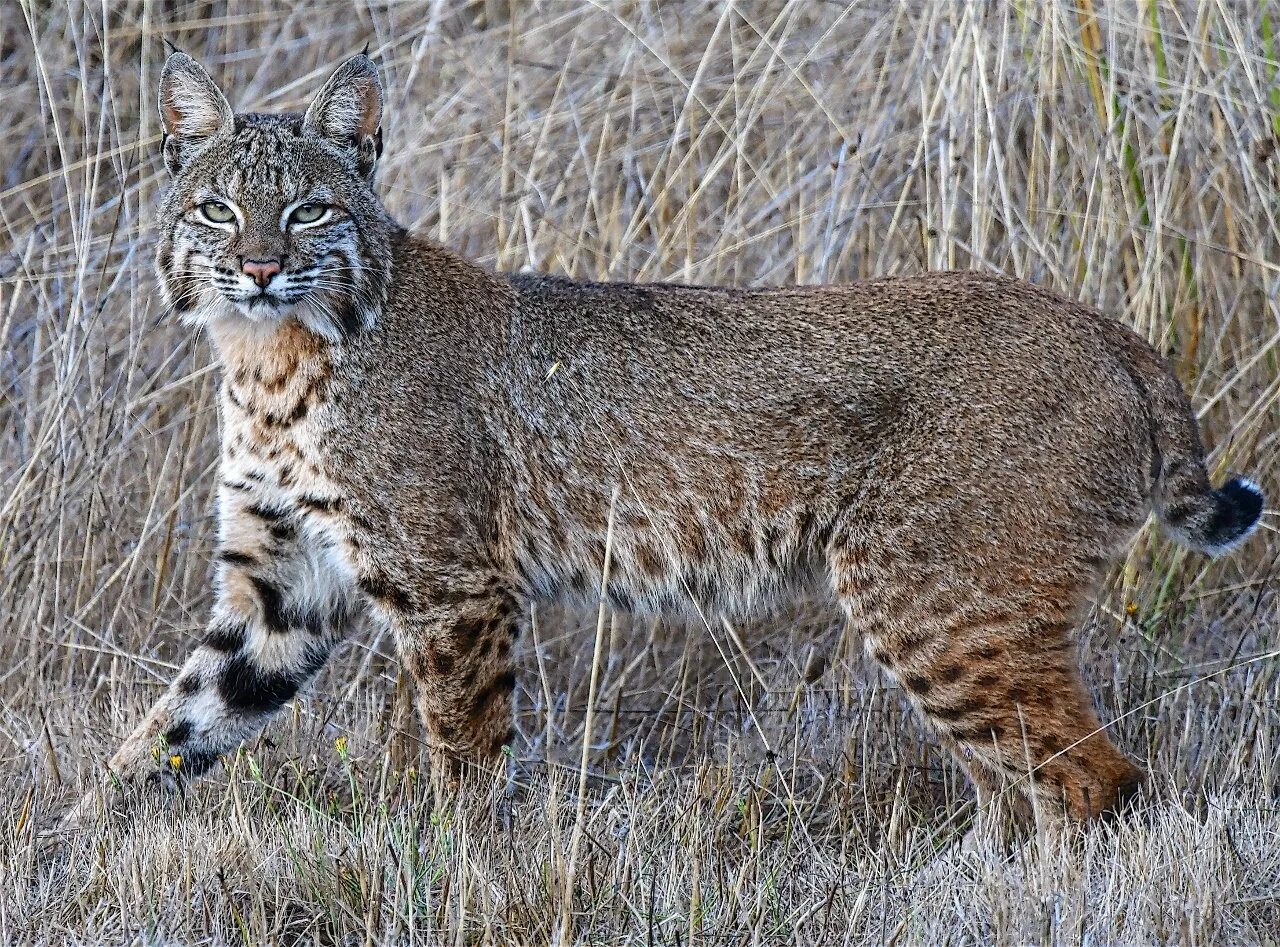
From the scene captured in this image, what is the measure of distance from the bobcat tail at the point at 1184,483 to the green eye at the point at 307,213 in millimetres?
2242

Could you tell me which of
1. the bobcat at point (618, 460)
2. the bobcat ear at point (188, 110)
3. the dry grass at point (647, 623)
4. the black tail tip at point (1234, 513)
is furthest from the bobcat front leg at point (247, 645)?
the black tail tip at point (1234, 513)

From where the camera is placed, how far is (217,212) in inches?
178

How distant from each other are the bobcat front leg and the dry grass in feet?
0.61

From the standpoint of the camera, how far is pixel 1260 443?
6.00 m

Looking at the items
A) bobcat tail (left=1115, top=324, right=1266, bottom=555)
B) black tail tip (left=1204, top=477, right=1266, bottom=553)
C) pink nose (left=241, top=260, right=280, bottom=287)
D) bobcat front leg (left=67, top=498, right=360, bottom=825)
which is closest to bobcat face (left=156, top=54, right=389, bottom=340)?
pink nose (left=241, top=260, right=280, bottom=287)

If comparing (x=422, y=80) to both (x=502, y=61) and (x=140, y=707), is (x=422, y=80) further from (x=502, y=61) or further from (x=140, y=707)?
(x=140, y=707)

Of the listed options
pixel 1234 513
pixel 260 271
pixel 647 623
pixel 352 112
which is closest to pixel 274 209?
pixel 260 271

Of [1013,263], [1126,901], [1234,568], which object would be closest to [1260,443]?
[1234,568]

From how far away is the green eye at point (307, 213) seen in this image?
453cm

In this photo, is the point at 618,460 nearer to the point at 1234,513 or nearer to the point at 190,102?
the point at 190,102

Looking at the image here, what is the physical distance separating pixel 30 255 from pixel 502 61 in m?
2.08

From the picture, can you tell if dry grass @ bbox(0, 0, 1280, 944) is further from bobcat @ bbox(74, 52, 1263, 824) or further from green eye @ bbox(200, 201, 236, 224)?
green eye @ bbox(200, 201, 236, 224)

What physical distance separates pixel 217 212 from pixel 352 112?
0.50 m

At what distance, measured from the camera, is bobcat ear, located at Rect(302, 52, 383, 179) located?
4.68 meters
